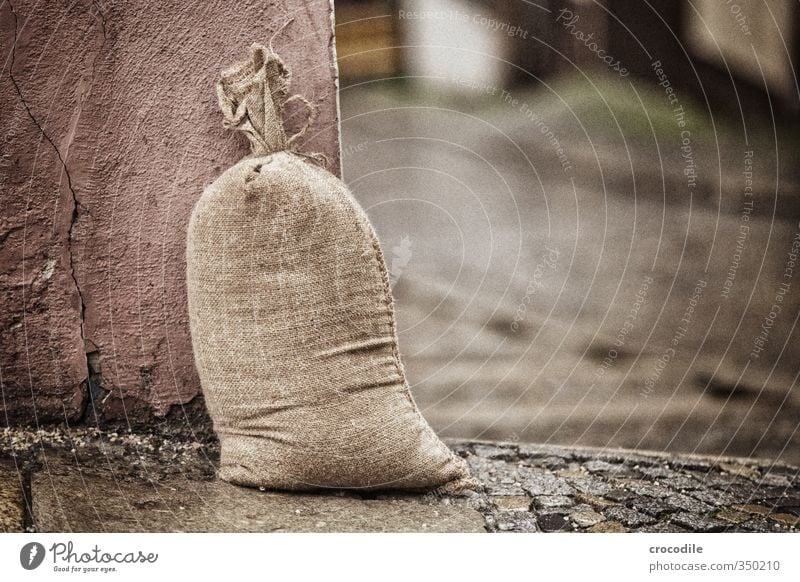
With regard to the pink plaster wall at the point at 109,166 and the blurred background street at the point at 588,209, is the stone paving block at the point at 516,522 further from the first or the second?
the pink plaster wall at the point at 109,166

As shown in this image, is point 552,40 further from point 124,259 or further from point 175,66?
point 124,259

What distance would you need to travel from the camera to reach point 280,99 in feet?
3.76

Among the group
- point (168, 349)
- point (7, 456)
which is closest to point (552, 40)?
point (168, 349)

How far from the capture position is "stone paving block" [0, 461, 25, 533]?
99 centimetres

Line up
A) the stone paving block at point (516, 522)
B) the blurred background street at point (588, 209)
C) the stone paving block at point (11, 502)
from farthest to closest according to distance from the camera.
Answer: the blurred background street at point (588, 209) < the stone paving block at point (516, 522) < the stone paving block at point (11, 502)

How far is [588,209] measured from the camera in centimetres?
153

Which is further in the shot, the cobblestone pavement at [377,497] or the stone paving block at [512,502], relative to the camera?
the stone paving block at [512,502]

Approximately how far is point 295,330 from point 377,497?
0.31m

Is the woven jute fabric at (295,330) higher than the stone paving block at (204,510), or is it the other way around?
the woven jute fabric at (295,330)

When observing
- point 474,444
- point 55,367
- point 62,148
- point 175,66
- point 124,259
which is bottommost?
point 474,444

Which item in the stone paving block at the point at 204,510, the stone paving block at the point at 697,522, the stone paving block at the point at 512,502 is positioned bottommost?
the stone paving block at the point at 697,522

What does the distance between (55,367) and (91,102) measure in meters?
0.47

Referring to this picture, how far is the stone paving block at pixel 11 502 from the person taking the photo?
990mm

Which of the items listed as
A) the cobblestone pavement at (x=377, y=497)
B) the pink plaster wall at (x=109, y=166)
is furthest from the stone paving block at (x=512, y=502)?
the pink plaster wall at (x=109, y=166)
